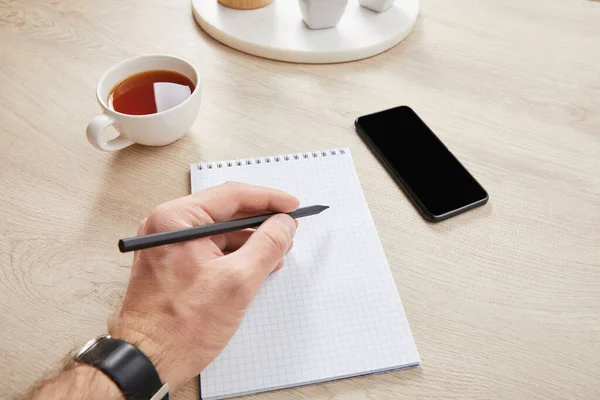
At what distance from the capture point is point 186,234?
0.57m

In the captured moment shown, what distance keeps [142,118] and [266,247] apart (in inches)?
11.2

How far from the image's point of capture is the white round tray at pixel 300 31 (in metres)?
0.94

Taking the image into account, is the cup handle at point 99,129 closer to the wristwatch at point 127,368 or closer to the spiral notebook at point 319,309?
the spiral notebook at point 319,309

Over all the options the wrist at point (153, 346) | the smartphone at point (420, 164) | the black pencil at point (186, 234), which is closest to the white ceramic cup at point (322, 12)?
the smartphone at point (420, 164)

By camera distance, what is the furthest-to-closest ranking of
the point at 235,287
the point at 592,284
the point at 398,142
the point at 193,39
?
the point at 193,39 < the point at 398,142 < the point at 592,284 < the point at 235,287

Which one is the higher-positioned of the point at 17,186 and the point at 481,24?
the point at 481,24

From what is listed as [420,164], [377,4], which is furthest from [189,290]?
[377,4]

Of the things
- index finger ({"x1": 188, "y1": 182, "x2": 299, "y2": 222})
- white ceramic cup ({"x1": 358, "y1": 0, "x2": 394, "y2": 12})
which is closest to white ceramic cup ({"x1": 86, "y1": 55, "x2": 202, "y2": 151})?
index finger ({"x1": 188, "y1": 182, "x2": 299, "y2": 222})

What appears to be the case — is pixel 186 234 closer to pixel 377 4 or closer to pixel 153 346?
pixel 153 346

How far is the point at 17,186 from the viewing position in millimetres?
740

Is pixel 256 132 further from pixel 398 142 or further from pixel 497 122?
pixel 497 122

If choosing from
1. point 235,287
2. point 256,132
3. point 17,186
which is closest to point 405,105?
point 256,132

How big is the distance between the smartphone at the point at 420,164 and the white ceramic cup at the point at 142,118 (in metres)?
0.28

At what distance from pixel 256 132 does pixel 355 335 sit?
1.26 feet
